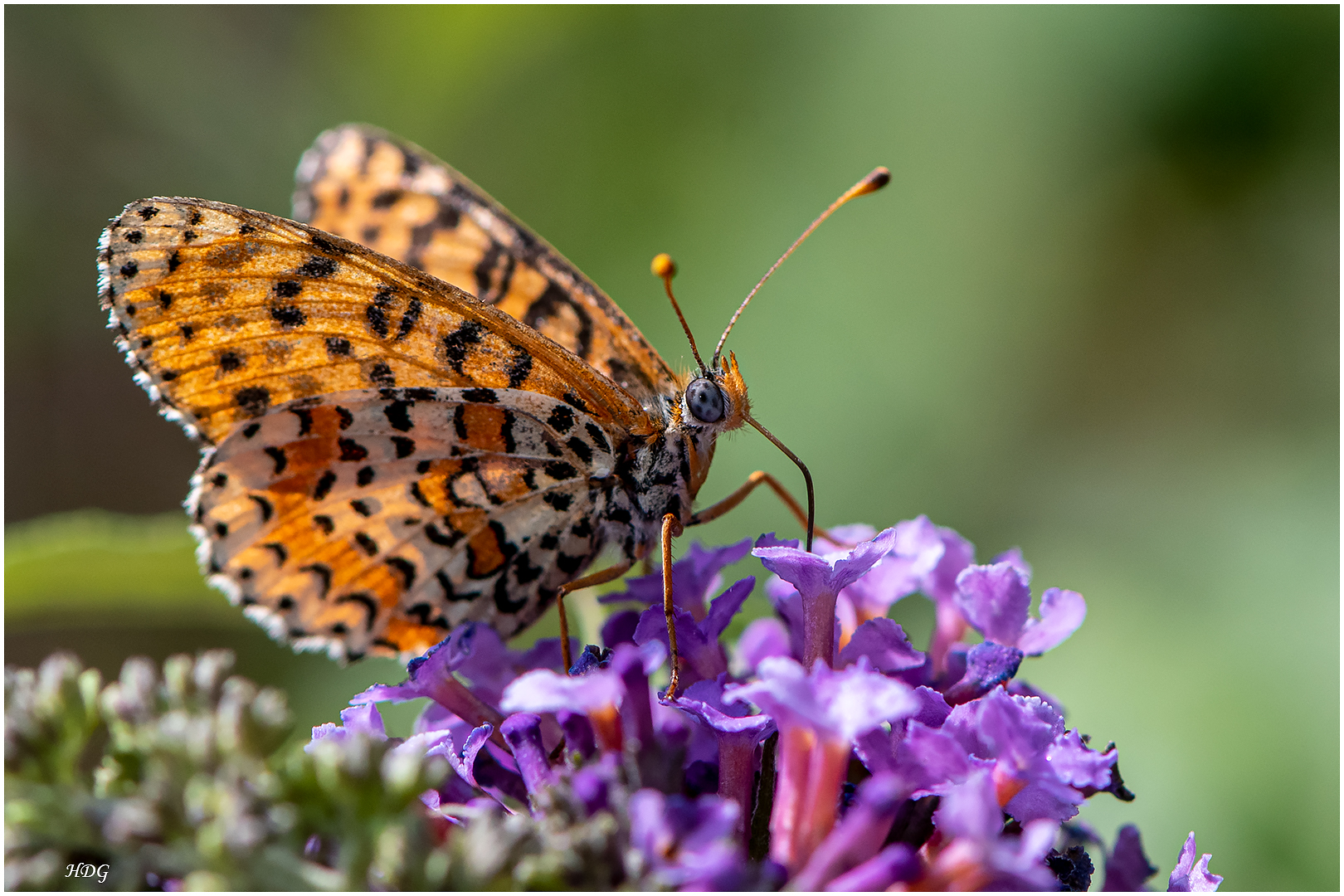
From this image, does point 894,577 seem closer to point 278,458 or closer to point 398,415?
point 398,415

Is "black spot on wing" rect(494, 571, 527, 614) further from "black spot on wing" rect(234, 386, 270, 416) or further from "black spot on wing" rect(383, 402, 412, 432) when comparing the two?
"black spot on wing" rect(234, 386, 270, 416)

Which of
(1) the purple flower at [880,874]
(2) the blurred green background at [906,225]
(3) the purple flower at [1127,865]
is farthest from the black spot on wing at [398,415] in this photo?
(3) the purple flower at [1127,865]

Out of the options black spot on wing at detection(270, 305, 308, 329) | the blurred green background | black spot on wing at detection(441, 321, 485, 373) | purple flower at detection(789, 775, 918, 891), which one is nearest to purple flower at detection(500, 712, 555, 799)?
purple flower at detection(789, 775, 918, 891)

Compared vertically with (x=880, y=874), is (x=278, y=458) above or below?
above

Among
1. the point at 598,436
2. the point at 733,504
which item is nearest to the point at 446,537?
the point at 598,436

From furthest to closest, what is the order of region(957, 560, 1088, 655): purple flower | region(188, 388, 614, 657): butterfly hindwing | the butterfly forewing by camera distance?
the butterfly forewing < region(188, 388, 614, 657): butterfly hindwing < region(957, 560, 1088, 655): purple flower
